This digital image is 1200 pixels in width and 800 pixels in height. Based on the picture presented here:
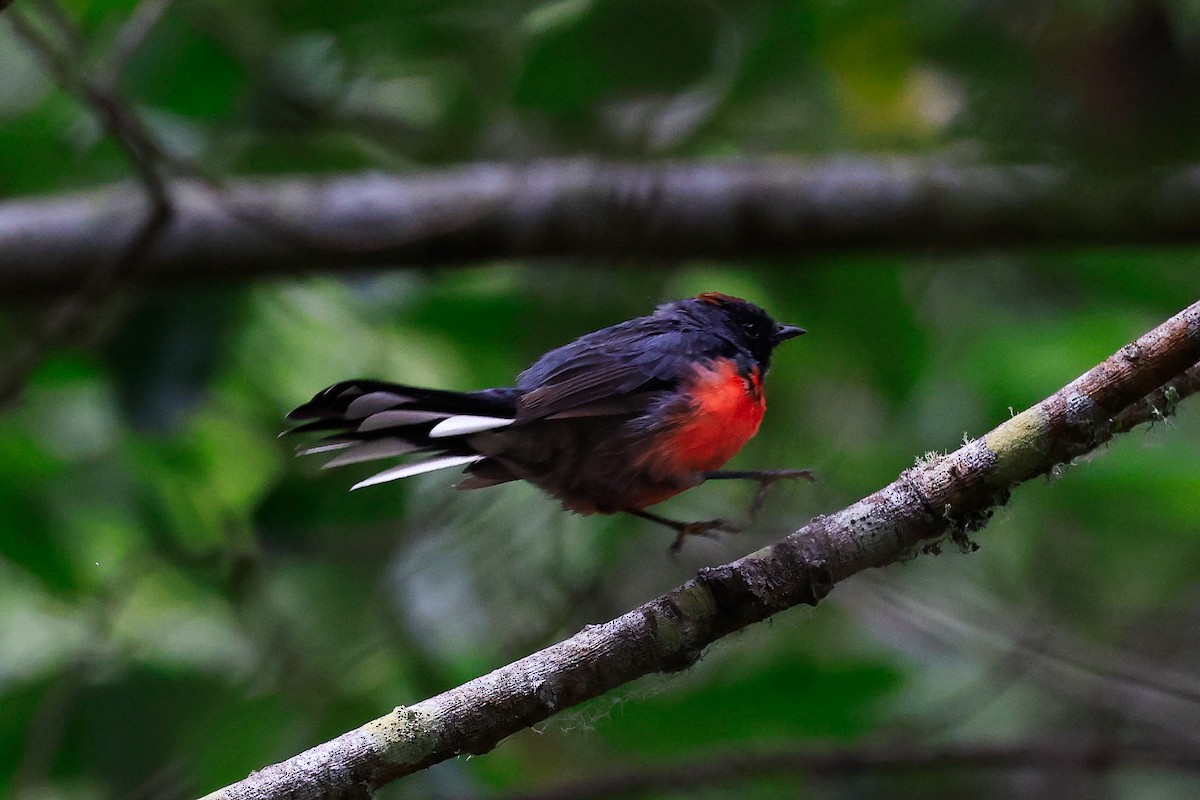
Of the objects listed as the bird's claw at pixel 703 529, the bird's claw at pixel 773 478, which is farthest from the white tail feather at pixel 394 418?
the bird's claw at pixel 773 478

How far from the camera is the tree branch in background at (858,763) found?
3939 mm

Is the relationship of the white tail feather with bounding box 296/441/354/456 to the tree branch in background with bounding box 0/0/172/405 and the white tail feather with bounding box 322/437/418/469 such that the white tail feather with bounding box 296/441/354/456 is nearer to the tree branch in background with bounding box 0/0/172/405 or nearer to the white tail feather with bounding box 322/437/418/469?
the white tail feather with bounding box 322/437/418/469

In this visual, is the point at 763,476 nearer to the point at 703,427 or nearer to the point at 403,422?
the point at 703,427

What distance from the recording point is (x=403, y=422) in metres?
2.42

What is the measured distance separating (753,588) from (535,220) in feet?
9.23

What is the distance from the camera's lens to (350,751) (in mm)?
1935

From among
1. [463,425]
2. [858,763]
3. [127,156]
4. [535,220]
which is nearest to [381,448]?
[463,425]

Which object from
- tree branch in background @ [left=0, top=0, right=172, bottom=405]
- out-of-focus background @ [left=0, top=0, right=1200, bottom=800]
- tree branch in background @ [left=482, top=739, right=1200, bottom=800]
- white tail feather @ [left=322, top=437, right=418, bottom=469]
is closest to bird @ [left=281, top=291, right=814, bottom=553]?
white tail feather @ [left=322, top=437, right=418, bottom=469]

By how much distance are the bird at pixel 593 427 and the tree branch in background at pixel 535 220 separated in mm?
1737

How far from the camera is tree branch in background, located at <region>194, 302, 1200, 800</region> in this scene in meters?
1.92

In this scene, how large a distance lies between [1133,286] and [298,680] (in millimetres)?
3363

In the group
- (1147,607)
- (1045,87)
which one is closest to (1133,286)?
(1147,607)

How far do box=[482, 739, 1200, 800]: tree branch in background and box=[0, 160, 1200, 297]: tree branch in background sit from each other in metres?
1.84

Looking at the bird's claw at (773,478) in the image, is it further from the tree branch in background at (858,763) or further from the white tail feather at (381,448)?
the tree branch in background at (858,763)
